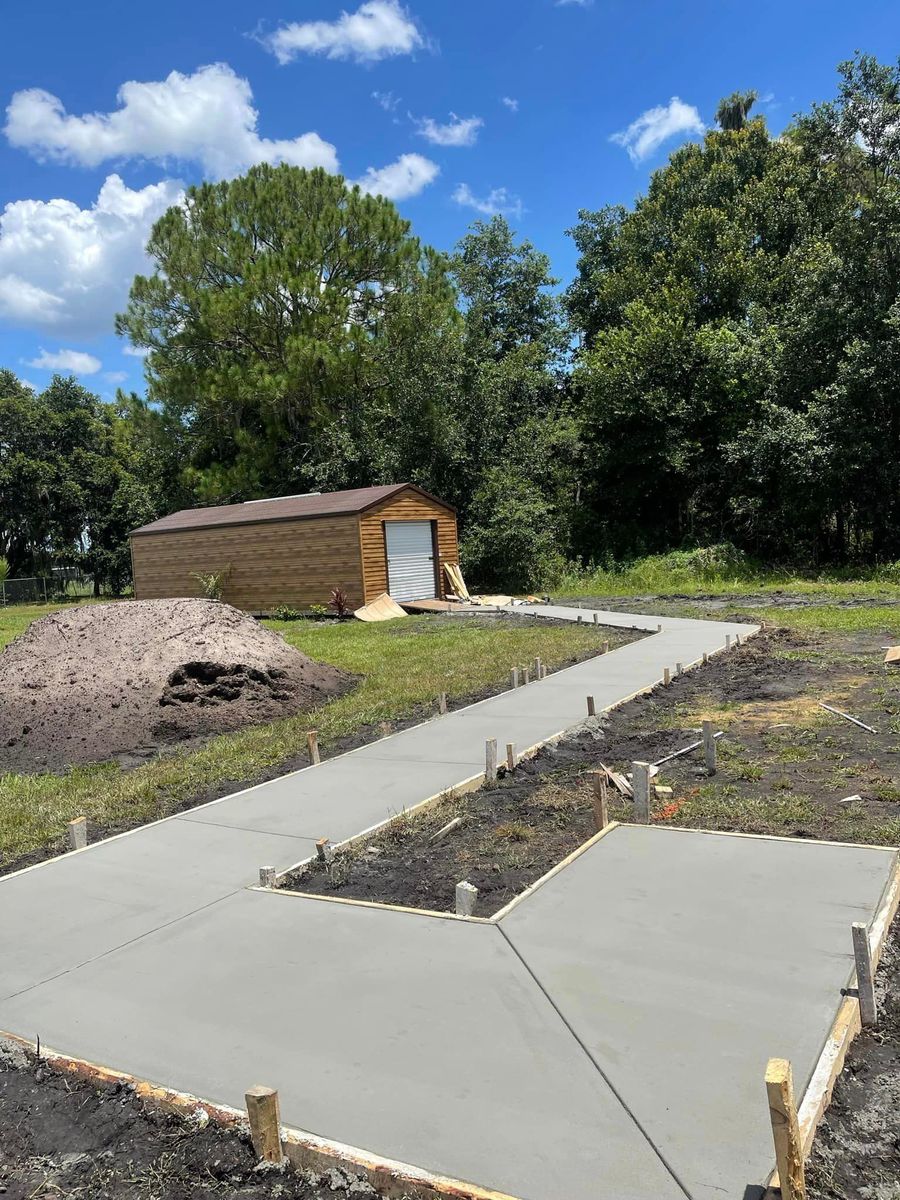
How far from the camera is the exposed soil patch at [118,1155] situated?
7.22 ft

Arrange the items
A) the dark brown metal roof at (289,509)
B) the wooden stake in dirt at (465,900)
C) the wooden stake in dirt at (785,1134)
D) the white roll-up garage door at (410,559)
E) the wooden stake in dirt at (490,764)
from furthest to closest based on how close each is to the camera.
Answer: the white roll-up garage door at (410,559), the dark brown metal roof at (289,509), the wooden stake in dirt at (490,764), the wooden stake in dirt at (465,900), the wooden stake in dirt at (785,1134)

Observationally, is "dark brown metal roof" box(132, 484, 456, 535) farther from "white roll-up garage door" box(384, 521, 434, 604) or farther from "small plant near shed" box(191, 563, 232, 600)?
"small plant near shed" box(191, 563, 232, 600)

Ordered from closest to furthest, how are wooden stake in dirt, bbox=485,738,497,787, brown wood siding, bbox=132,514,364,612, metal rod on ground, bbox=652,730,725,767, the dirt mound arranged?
1. wooden stake in dirt, bbox=485,738,497,787
2. metal rod on ground, bbox=652,730,725,767
3. the dirt mound
4. brown wood siding, bbox=132,514,364,612

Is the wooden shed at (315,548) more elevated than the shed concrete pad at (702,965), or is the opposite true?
the wooden shed at (315,548)

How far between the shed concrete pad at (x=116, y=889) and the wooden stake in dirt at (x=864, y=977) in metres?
2.73

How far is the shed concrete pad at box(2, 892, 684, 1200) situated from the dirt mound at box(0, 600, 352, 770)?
4.52 meters

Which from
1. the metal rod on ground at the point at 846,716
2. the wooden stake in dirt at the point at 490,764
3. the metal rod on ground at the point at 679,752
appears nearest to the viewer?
the wooden stake in dirt at the point at 490,764

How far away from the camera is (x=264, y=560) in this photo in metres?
21.0

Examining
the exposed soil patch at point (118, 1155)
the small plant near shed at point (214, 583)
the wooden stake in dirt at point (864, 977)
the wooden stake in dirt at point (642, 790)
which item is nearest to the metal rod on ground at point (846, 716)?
the wooden stake in dirt at point (642, 790)

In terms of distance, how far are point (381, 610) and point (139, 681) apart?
1029 cm

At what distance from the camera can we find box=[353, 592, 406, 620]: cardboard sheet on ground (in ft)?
61.0

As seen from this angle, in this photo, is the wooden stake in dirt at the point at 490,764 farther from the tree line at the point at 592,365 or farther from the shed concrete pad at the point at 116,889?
the tree line at the point at 592,365

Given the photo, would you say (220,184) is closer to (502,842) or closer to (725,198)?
(725,198)

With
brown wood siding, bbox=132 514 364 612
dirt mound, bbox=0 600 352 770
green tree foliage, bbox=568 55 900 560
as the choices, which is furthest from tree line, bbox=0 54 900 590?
dirt mound, bbox=0 600 352 770
